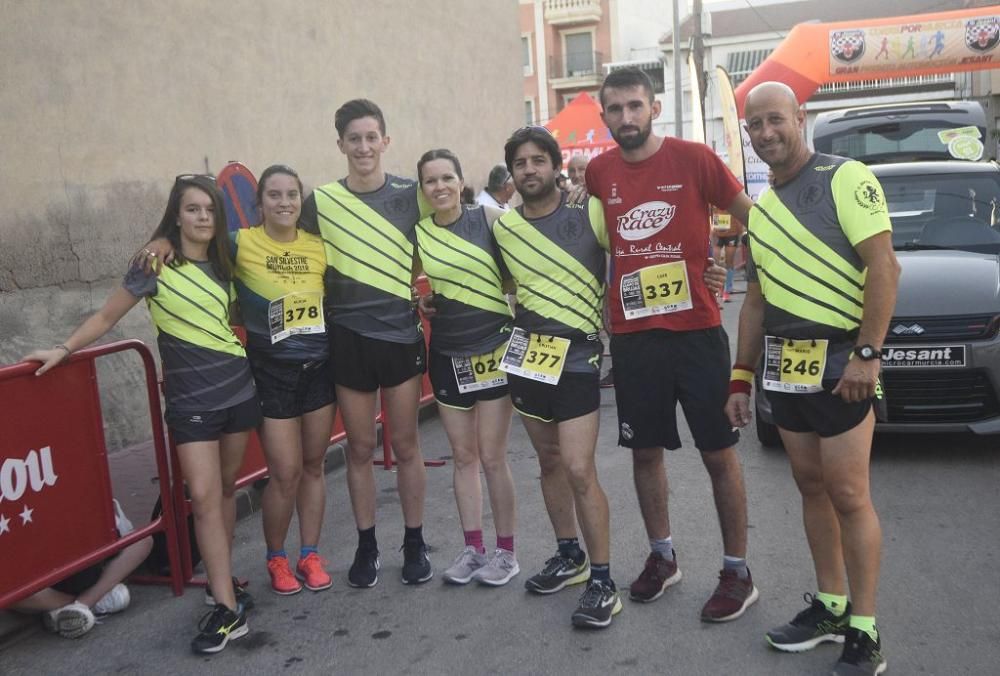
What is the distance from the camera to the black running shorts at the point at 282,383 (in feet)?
14.6

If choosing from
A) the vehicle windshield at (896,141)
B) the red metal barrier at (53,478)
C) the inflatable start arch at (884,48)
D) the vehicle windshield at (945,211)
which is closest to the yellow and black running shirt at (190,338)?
the red metal barrier at (53,478)

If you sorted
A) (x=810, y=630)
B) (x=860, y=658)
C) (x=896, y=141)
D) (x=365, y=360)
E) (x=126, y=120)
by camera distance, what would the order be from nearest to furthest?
(x=860, y=658) < (x=810, y=630) < (x=365, y=360) < (x=126, y=120) < (x=896, y=141)

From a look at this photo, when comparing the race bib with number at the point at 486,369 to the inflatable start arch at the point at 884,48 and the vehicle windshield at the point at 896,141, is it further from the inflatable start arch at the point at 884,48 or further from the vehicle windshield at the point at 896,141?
the inflatable start arch at the point at 884,48

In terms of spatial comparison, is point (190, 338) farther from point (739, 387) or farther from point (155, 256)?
point (739, 387)

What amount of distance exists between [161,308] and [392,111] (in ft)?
29.1

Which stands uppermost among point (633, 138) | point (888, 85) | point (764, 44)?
point (764, 44)

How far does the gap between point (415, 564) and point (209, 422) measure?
1.23 meters

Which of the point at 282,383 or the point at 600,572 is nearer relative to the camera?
the point at 600,572

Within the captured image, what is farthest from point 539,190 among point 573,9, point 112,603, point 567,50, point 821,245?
point 567,50

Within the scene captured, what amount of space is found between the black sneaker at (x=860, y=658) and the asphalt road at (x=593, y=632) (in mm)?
100

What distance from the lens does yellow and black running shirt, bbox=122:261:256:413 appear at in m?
4.15

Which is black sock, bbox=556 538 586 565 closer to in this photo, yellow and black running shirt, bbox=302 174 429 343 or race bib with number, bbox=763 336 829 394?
yellow and black running shirt, bbox=302 174 429 343

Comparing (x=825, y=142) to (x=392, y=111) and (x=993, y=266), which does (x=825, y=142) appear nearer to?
(x=392, y=111)

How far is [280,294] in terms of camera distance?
443 centimetres
